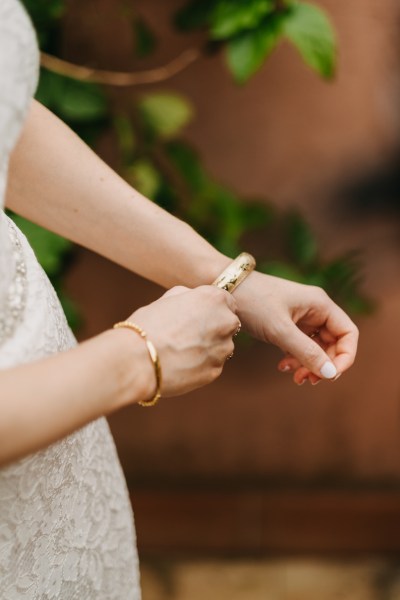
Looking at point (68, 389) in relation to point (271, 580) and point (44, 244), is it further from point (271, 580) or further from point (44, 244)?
point (271, 580)

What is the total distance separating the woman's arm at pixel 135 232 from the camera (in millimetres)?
730

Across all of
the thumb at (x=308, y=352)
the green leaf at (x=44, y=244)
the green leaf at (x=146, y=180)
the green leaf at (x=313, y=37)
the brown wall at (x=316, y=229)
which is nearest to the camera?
the thumb at (x=308, y=352)

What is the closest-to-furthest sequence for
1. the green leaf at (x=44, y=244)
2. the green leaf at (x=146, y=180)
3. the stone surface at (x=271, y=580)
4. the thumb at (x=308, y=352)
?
the thumb at (x=308, y=352)
the green leaf at (x=44, y=244)
the green leaf at (x=146, y=180)
the stone surface at (x=271, y=580)

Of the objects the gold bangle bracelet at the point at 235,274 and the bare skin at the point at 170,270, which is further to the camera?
the gold bangle bracelet at the point at 235,274

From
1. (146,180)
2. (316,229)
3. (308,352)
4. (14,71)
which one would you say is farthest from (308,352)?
(316,229)

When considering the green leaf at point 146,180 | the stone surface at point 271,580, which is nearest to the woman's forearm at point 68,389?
the green leaf at point 146,180

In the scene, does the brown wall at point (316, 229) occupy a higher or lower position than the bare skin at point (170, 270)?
higher

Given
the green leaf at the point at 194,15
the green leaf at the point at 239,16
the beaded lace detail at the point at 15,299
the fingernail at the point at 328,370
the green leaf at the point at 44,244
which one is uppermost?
the green leaf at the point at 194,15

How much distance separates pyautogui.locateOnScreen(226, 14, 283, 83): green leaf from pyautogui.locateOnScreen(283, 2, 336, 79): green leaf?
0.9 inches

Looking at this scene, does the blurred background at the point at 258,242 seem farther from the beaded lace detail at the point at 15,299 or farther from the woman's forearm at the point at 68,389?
the woman's forearm at the point at 68,389

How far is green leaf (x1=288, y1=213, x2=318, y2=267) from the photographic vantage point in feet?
4.81

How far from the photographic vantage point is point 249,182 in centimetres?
151

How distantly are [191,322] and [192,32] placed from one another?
96cm

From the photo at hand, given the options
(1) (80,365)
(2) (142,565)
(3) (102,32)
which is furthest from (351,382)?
(1) (80,365)
